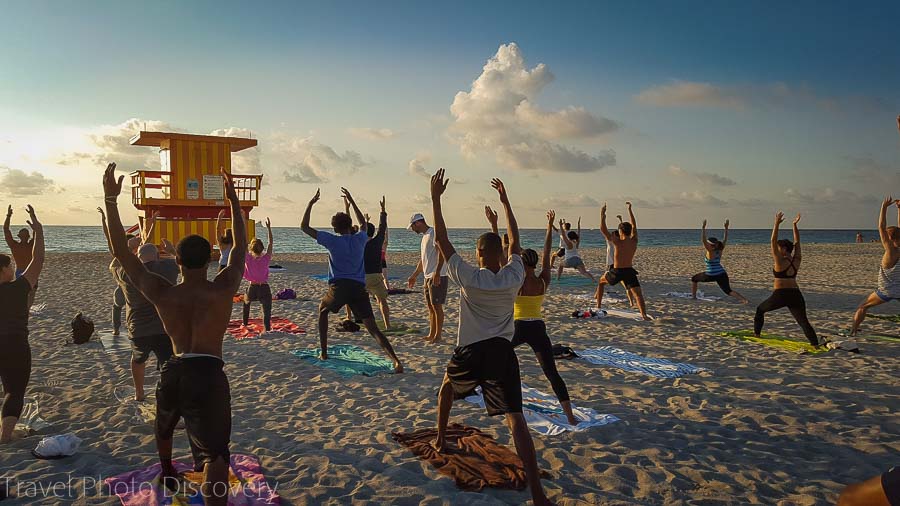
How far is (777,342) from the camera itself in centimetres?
905

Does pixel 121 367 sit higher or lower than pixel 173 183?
lower

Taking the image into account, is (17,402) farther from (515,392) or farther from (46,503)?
(515,392)

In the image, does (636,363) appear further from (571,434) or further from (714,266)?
(714,266)

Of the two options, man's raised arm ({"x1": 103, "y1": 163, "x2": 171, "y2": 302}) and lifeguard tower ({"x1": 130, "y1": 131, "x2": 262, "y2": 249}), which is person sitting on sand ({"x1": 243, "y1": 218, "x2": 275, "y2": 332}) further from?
lifeguard tower ({"x1": 130, "y1": 131, "x2": 262, "y2": 249})

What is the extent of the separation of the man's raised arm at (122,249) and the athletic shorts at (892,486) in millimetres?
3742

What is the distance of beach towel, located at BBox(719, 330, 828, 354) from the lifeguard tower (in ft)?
67.7

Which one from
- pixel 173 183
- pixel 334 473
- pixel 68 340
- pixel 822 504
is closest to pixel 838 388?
pixel 822 504

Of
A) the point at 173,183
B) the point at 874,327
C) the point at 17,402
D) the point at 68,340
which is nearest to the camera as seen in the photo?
the point at 17,402

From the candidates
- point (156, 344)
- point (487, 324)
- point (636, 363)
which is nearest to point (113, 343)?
point (156, 344)

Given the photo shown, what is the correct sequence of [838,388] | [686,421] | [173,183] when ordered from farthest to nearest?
1. [173,183]
2. [838,388]
3. [686,421]

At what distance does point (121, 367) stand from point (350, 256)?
378 cm

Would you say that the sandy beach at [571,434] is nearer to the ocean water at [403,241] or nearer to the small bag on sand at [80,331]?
the small bag on sand at [80,331]

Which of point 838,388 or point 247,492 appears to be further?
point 838,388

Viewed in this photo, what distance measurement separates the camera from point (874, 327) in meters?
10.4
